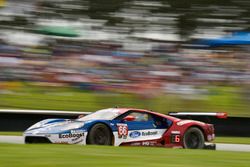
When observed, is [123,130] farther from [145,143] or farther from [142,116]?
[142,116]

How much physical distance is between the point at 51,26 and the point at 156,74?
19.3 feet

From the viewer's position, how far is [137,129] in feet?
35.3

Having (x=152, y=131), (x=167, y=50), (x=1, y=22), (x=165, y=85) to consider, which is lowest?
(x=152, y=131)

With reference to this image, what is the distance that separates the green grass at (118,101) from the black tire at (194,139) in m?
4.73

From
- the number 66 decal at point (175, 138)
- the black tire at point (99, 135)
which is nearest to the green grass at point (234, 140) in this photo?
the number 66 decal at point (175, 138)

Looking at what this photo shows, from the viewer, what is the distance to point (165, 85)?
16.6m

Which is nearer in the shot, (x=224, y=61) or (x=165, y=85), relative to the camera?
(x=165, y=85)

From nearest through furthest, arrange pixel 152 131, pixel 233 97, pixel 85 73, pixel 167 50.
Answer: pixel 152 131
pixel 233 97
pixel 85 73
pixel 167 50

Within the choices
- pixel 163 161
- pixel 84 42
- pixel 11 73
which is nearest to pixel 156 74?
pixel 84 42

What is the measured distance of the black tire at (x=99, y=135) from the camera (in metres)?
9.91

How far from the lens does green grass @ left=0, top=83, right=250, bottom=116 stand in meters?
16.0

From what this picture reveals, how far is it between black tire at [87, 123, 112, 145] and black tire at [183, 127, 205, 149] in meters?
1.84

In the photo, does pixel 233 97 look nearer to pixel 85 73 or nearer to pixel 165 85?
pixel 165 85

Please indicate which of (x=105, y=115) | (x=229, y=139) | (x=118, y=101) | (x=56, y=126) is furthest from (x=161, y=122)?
(x=118, y=101)
